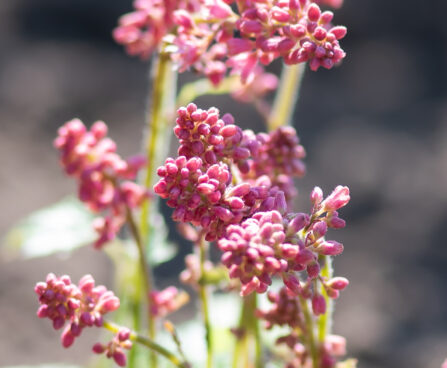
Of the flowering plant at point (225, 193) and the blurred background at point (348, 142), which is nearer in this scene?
the flowering plant at point (225, 193)

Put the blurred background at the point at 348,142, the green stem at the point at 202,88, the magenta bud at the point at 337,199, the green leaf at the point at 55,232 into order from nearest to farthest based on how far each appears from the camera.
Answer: the magenta bud at the point at 337,199, the green stem at the point at 202,88, the green leaf at the point at 55,232, the blurred background at the point at 348,142

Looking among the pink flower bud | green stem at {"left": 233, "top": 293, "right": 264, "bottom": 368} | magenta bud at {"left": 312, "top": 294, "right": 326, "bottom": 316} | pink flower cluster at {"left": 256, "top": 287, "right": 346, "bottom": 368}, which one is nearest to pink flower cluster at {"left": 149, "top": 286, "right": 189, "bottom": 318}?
green stem at {"left": 233, "top": 293, "right": 264, "bottom": 368}

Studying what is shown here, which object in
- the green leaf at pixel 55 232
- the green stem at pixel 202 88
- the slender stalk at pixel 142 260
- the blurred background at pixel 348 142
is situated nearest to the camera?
the slender stalk at pixel 142 260

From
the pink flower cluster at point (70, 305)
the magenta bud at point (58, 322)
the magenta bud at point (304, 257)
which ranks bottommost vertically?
the magenta bud at point (58, 322)

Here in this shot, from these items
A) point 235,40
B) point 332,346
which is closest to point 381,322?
point 332,346

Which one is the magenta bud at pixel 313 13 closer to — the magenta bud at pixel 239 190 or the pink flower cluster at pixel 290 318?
the magenta bud at pixel 239 190

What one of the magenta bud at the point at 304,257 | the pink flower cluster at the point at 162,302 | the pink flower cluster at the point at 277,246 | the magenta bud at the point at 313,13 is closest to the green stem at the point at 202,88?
the pink flower cluster at the point at 162,302

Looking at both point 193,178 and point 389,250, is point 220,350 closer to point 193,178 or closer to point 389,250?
point 193,178
